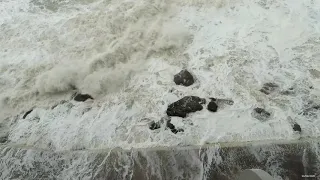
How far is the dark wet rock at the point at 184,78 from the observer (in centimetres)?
559

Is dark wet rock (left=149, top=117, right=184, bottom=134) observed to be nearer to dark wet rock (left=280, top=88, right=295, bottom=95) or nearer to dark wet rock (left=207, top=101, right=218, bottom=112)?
dark wet rock (left=207, top=101, right=218, bottom=112)

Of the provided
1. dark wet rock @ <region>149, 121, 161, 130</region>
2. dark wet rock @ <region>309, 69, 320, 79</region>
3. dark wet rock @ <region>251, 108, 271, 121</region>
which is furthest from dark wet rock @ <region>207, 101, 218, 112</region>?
dark wet rock @ <region>309, 69, 320, 79</region>

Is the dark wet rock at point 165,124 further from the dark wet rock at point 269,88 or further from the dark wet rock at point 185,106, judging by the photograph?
the dark wet rock at point 269,88

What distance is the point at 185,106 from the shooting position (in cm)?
515

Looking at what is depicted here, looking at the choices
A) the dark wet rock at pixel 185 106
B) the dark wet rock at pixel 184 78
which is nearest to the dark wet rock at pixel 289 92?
the dark wet rock at pixel 185 106

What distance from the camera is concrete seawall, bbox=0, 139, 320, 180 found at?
4.22m

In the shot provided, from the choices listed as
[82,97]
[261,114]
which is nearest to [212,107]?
[261,114]

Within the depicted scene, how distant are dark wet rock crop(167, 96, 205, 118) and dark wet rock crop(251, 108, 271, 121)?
883mm

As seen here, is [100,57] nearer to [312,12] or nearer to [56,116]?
[56,116]

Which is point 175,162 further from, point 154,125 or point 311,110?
point 311,110

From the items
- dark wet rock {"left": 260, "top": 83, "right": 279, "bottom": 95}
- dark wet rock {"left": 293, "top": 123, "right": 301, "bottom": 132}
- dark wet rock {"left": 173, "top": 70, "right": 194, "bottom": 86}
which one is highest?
dark wet rock {"left": 173, "top": 70, "right": 194, "bottom": 86}

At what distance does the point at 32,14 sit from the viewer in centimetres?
762

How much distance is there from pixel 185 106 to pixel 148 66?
135cm

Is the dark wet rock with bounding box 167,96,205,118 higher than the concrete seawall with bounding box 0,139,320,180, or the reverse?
the dark wet rock with bounding box 167,96,205,118
